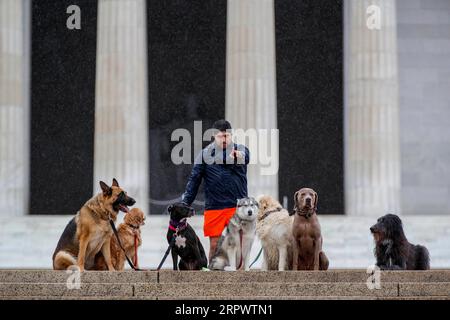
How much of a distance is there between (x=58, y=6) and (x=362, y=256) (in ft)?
121

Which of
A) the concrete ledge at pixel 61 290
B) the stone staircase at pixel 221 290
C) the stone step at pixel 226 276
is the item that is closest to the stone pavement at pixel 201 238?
the stone step at pixel 226 276

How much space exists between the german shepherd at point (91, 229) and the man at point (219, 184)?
2638 millimetres

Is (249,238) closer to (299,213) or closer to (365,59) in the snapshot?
(299,213)

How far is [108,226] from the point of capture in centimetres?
2545

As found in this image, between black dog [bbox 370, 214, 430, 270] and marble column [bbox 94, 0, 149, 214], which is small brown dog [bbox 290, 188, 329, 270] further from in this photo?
marble column [bbox 94, 0, 149, 214]

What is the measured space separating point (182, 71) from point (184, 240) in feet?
187

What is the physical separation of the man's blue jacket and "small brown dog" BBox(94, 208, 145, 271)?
165 cm

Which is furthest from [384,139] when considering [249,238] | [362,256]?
[249,238]

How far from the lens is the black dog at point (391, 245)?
26.2 m

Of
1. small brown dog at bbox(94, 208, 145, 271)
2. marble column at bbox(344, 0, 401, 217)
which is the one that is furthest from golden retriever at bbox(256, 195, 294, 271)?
marble column at bbox(344, 0, 401, 217)

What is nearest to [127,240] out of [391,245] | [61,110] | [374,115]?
[391,245]

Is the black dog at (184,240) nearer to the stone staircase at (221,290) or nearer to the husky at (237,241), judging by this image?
the husky at (237,241)

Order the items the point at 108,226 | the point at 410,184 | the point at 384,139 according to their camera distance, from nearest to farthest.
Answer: the point at 108,226
the point at 384,139
the point at 410,184
